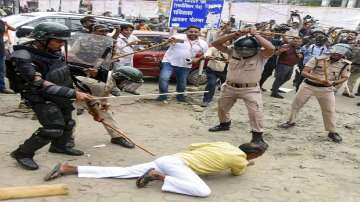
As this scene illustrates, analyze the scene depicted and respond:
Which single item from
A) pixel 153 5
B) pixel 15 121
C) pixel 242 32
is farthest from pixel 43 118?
pixel 153 5

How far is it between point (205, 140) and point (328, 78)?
2.19 meters

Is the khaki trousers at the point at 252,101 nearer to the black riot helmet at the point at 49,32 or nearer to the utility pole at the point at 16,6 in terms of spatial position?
the black riot helmet at the point at 49,32

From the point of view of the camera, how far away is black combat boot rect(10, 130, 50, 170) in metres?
4.82

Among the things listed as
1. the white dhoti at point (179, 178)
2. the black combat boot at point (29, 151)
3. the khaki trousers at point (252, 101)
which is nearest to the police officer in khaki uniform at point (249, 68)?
the khaki trousers at point (252, 101)

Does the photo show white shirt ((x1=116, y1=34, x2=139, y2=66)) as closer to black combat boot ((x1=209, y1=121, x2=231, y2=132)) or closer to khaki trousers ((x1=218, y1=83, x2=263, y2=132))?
black combat boot ((x1=209, y1=121, x2=231, y2=132))

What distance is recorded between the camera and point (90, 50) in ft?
20.0

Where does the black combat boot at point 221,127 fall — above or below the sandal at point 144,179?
below

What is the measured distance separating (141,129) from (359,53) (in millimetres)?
7057

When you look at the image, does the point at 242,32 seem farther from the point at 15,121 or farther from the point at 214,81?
the point at 15,121

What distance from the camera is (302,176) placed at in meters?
5.55

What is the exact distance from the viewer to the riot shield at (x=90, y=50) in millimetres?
5977

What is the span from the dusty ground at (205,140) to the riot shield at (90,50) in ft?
3.50

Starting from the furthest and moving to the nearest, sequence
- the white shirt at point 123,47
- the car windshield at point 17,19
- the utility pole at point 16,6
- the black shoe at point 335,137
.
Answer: the utility pole at point 16,6
the car windshield at point 17,19
the white shirt at point 123,47
the black shoe at point 335,137

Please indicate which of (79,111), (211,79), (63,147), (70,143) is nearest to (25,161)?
(63,147)
